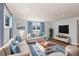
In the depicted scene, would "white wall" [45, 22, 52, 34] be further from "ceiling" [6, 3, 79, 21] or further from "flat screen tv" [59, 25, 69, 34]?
"ceiling" [6, 3, 79, 21]

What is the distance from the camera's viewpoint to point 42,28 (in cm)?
980

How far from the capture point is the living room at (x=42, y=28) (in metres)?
4.17

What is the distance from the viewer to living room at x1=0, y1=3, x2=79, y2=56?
417 cm

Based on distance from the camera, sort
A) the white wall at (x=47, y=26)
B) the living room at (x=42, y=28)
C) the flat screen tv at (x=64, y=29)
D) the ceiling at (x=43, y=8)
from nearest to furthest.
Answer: the ceiling at (x=43, y=8), the living room at (x=42, y=28), the flat screen tv at (x=64, y=29), the white wall at (x=47, y=26)

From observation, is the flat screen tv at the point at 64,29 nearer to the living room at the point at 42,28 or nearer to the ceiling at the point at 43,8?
the living room at the point at 42,28

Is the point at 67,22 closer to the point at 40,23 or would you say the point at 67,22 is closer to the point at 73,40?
the point at 73,40

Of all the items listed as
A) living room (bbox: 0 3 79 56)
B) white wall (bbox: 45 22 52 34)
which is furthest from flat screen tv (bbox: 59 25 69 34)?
white wall (bbox: 45 22 52 34)

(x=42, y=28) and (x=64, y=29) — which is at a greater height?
(x=42, y=28)

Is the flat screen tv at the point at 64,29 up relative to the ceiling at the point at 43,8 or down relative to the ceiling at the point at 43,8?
down

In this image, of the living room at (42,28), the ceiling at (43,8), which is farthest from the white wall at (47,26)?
the ceiling at (43,8)

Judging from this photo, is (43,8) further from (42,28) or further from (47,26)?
(47,26)

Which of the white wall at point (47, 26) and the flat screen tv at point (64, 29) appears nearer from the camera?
the flat screen tv at point (64, 29)

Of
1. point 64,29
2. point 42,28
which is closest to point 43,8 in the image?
point 64,29

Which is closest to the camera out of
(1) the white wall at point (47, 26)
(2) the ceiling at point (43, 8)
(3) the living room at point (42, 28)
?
(2) the ceiling at point (43, 8)
